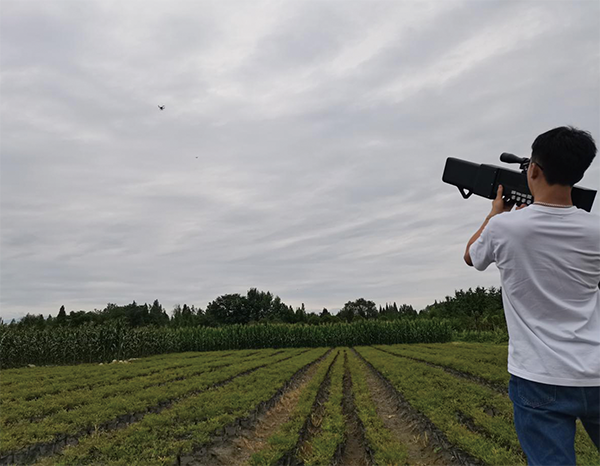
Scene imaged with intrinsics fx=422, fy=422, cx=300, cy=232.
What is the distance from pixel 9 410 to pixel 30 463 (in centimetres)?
450

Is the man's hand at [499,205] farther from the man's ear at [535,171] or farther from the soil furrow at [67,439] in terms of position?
the soil furrow at [67,439]

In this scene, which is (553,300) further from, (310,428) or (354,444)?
(310,428)

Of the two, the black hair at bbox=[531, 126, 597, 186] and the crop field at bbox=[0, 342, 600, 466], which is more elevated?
the black hair at bbox=[531, 126, 597, 186]

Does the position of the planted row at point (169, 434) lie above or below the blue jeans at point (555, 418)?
below

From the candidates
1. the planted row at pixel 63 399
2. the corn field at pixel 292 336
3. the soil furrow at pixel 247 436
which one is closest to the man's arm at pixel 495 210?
the soil furrow at pixel 247 436

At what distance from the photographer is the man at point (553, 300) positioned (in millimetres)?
1674

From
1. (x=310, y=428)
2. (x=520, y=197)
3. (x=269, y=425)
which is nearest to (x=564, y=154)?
(x=520, y=197)

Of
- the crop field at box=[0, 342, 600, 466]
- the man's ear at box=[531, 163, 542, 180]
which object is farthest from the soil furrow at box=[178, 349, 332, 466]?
A: the man's ear at box=[531, 163, 542, 180]

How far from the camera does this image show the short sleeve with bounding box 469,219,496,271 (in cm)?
190

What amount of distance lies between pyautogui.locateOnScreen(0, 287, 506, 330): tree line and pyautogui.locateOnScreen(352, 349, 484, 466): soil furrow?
38023mm

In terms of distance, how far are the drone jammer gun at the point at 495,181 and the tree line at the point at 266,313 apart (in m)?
45.8

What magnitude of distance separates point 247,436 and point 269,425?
107 cm

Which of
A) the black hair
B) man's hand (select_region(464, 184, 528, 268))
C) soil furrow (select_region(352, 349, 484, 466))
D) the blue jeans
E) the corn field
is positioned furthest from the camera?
the corn field

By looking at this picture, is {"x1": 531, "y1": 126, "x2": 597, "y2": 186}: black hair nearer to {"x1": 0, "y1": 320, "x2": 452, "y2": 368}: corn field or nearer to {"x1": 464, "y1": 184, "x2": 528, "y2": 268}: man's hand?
{"x1": 464, "y1": 184, "x2": 528, "y2": 268}: man's hand
